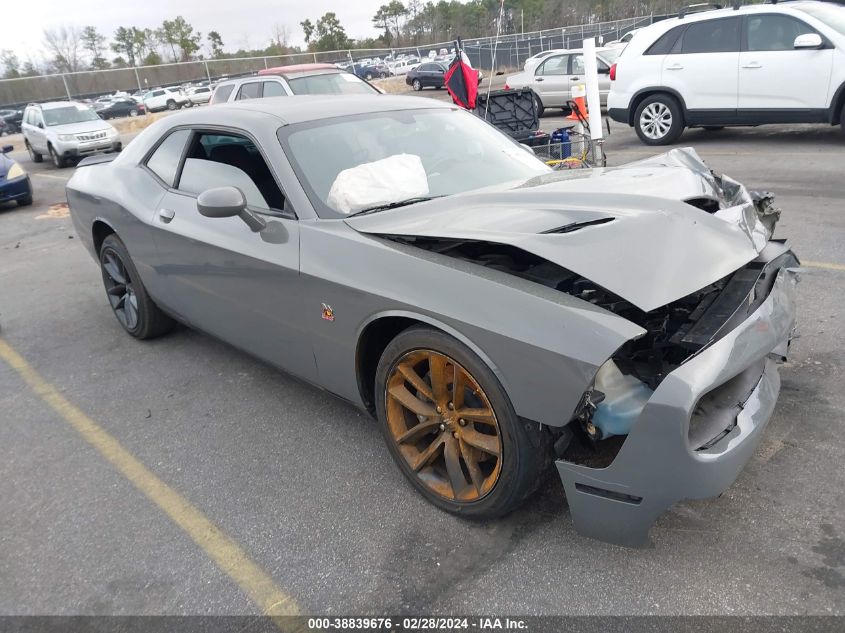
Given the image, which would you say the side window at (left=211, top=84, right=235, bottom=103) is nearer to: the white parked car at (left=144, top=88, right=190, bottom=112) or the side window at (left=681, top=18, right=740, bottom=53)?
the side window at (left=681, top=18, right=740, bottom=53)

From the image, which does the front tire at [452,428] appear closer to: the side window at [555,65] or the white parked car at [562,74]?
the white parked car at [562,74]

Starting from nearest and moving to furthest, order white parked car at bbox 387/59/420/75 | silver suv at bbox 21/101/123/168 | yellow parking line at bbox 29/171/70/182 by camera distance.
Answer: yellow parking line at bbox 29/171/70/182 < silver suv at bbox 21/101/123/168 < white parked car at bbox 387/59/420/75

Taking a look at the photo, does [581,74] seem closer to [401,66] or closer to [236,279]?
[236,279]

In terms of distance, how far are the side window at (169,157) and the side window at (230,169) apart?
0.12 metres

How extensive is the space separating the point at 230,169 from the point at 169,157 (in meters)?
0.78

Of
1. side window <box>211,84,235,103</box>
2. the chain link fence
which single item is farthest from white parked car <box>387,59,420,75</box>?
side window <box>211,84,235,103</box>

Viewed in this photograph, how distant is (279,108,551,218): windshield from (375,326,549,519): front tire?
32.3 inches

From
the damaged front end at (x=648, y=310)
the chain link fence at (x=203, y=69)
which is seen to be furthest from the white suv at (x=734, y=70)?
the chain link fence at (x=203, y=69)

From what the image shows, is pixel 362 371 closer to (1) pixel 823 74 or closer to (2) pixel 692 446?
(2) pixel 692 446

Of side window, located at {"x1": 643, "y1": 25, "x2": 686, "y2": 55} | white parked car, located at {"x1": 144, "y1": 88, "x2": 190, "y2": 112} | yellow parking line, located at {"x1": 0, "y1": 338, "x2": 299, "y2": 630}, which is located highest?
side window, located at {"x1": 643, "y1": 25, "x2": 686, "y2": 55}

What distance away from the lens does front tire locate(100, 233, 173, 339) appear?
14.2ft

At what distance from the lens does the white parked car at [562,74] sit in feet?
46.7

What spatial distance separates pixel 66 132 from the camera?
1534 cm

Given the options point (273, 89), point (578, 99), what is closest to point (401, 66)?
point (273, 89)
